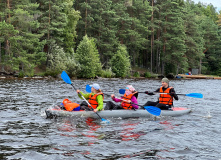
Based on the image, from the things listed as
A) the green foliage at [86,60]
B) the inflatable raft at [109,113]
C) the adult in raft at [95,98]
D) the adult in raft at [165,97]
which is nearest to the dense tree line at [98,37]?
the green foliage at [86,60]

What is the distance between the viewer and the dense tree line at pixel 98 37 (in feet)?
112

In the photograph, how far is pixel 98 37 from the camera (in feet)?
158

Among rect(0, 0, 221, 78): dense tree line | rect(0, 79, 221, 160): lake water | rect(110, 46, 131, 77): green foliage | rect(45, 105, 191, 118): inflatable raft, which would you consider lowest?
rect(0, 79, 221, 160): lake water

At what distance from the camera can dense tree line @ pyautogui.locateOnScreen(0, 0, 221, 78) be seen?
112ft

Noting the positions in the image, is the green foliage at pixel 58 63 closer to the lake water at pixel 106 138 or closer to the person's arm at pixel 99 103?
the lake water at pixel 106 138

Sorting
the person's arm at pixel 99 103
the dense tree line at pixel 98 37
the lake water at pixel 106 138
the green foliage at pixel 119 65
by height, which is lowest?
the lake water at pixel 106 138

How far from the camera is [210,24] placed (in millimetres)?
61719

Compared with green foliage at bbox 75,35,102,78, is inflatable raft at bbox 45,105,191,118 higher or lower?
lower

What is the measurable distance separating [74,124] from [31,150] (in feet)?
9.56

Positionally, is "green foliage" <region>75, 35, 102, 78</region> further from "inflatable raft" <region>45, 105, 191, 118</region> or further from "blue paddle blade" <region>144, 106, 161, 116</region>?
"blue paddle blade" <region>144, 106, 161, 116</region>

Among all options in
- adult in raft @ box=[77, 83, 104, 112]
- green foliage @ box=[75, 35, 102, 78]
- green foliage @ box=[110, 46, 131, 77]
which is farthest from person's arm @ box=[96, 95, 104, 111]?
green foliage @ box=[110, 46, 131, 77]

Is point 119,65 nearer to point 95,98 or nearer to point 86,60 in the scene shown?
point 86,60

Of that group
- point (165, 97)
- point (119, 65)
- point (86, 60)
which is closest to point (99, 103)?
point (165, 97)

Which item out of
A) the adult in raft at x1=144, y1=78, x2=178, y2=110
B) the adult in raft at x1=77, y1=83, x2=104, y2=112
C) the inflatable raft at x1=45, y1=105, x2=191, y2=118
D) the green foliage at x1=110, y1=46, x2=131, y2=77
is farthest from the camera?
the green foliage at x1=110, y1=46, x2=131, y2=77
